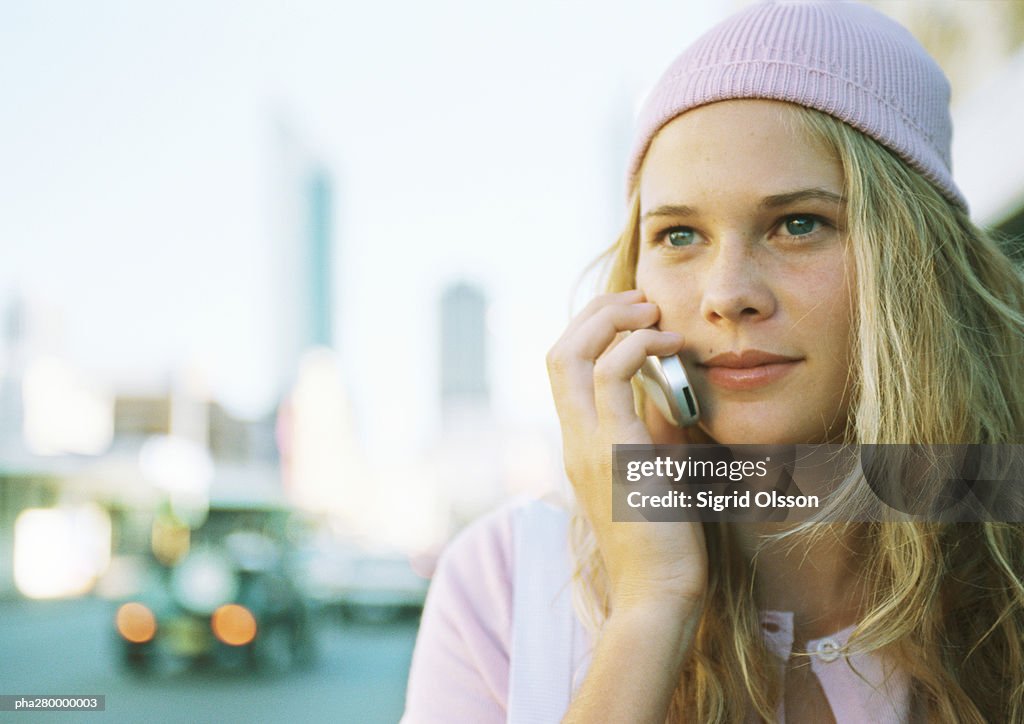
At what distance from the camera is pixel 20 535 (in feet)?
70.7

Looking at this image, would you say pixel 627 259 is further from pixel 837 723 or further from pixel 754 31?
pixel 837 723

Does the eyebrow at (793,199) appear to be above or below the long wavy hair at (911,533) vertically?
above

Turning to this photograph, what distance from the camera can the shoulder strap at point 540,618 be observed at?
1.73 metres

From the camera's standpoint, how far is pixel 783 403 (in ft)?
5.80

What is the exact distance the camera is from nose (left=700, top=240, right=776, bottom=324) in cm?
172

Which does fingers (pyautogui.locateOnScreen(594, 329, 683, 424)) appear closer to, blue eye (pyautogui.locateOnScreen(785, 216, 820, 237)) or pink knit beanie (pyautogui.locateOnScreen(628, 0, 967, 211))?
blue eye (pyautogui.locateOnScreen(785, 216, 820, 237))

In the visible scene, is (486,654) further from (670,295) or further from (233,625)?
(233,625)

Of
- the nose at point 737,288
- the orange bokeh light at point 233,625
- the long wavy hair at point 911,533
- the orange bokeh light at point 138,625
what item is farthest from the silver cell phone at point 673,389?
the orange bokeh light at point 138,625

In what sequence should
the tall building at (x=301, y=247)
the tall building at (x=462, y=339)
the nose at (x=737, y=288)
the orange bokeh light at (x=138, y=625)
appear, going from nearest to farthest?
1. the nose at (x=737, y=288)
2. the orange bokeh light at (x=138, y=625)
3. the tall building at (x=301, y=247)
4. the tall building at (x=462, y=339)

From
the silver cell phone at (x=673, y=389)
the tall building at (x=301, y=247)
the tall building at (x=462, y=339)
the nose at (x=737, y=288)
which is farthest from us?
the tall building at (x=462, y=339)

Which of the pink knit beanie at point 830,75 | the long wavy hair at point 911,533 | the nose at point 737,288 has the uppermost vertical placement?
the pink knit beanie at point 830,75

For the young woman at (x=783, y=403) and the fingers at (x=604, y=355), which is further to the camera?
the fingers at (x=604, y=355)

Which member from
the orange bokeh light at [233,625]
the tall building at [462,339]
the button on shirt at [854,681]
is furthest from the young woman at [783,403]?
the tall building at [462,339]

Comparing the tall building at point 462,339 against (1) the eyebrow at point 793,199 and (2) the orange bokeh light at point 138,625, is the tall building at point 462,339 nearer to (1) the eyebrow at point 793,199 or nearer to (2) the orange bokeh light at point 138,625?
(2) the orange bokeh light at point 138,625
